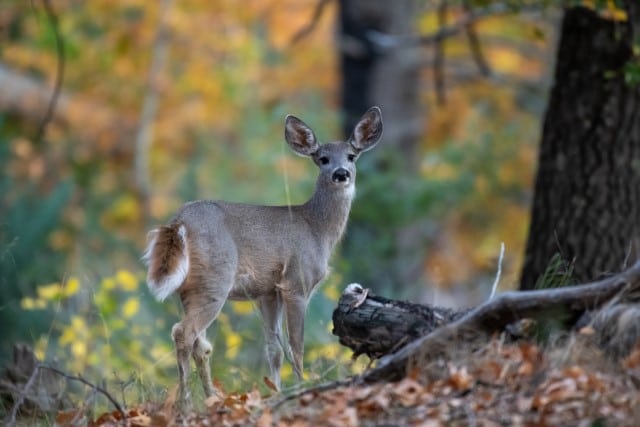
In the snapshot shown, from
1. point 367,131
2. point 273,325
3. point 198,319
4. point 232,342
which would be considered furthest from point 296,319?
point 232,342

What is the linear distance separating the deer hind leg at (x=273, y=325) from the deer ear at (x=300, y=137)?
1170mm

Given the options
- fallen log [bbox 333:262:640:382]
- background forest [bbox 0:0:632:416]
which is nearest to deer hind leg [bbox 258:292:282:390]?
fallen log [bbox 333:262:640:382]

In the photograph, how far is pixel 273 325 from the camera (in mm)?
7766

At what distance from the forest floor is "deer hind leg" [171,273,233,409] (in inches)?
43.9

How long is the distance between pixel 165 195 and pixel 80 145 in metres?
2.19

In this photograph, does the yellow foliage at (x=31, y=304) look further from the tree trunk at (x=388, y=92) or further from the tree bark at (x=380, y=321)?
the tree trunk at (x=388, y=92)

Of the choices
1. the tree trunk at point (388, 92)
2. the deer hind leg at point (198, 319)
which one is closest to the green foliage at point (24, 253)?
the deer hind leg at point (198, 319)

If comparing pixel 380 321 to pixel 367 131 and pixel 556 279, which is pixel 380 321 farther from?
pixel 367 131

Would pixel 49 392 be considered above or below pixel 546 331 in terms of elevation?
below

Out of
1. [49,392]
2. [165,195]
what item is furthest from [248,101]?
[49,392]

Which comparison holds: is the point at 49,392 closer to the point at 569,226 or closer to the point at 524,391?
the point at 524,391

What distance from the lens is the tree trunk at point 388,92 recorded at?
16406 mm

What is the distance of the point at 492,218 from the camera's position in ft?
64.1

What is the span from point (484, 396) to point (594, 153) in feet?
13.8
